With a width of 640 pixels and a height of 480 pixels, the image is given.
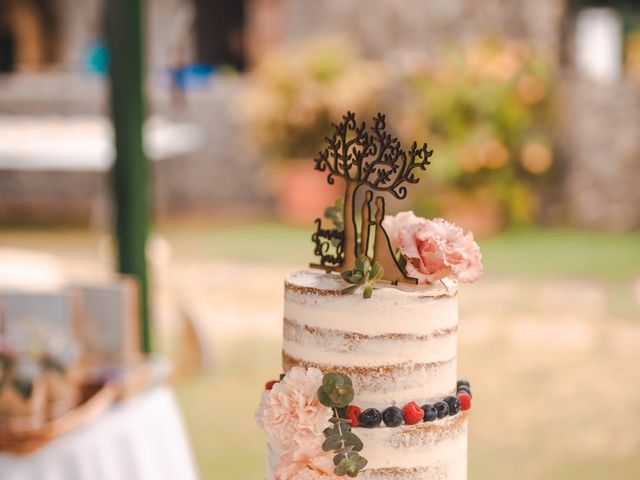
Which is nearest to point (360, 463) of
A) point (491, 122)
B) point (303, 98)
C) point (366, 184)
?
point (366, 184)

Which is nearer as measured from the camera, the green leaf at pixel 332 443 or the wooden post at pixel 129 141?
the green leaf at pixel 332 443

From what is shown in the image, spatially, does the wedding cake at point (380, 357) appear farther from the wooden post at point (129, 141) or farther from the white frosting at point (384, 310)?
the wooden post at point (129, 141)

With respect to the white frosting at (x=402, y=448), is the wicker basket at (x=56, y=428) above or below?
below

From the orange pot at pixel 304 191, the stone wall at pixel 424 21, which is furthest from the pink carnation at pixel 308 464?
the stone wall at pixel 424 21

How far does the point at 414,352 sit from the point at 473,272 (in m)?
0.15

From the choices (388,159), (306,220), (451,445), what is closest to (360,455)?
(451,445)

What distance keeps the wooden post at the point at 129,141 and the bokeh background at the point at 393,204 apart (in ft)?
4.94

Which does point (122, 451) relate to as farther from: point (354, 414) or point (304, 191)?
point (304, 191)

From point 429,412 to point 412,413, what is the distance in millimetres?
34

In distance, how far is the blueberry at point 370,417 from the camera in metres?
1.39

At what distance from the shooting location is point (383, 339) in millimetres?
1410

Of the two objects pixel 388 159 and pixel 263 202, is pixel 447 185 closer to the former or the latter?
pixel 263 202

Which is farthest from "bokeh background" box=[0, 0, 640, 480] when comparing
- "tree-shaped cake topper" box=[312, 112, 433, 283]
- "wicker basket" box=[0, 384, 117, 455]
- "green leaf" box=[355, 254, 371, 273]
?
"green leaf" box=[355, 254, 371, 273]

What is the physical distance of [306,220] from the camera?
35.9 ft
